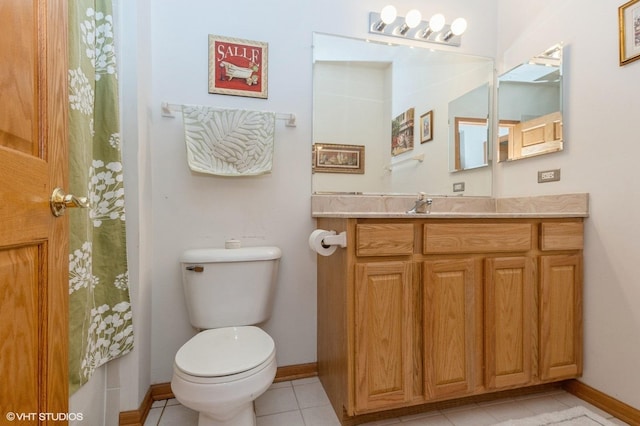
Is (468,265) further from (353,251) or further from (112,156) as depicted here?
(112,156)

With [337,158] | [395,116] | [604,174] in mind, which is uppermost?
[395,116]

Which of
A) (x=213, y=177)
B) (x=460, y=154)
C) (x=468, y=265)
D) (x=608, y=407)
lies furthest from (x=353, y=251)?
(x=608, y=407)

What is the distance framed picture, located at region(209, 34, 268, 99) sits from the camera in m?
1.59

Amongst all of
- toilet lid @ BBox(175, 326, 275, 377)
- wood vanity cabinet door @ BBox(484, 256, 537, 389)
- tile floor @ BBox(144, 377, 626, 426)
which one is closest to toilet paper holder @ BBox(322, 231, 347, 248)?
toilet lid @ BBox(175, 326, 275, 377)

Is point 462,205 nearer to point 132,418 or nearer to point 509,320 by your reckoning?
point 509,320

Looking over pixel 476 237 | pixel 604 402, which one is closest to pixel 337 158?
pixel 476 237

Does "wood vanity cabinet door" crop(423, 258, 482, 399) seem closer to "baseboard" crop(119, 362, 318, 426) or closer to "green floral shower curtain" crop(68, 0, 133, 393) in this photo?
"baseboard" crop(119, 362, 318, 426)

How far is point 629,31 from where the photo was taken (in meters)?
1.32

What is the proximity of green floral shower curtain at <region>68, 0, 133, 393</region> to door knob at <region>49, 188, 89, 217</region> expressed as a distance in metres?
0.25

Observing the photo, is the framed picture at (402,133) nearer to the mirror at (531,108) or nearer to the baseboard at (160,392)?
the mirror at (531,108)

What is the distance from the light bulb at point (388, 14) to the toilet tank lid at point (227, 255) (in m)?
1.50

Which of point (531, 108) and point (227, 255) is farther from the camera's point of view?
point (531, 108)

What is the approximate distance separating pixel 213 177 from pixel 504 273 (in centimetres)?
151

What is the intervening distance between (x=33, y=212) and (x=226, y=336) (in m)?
0.87
